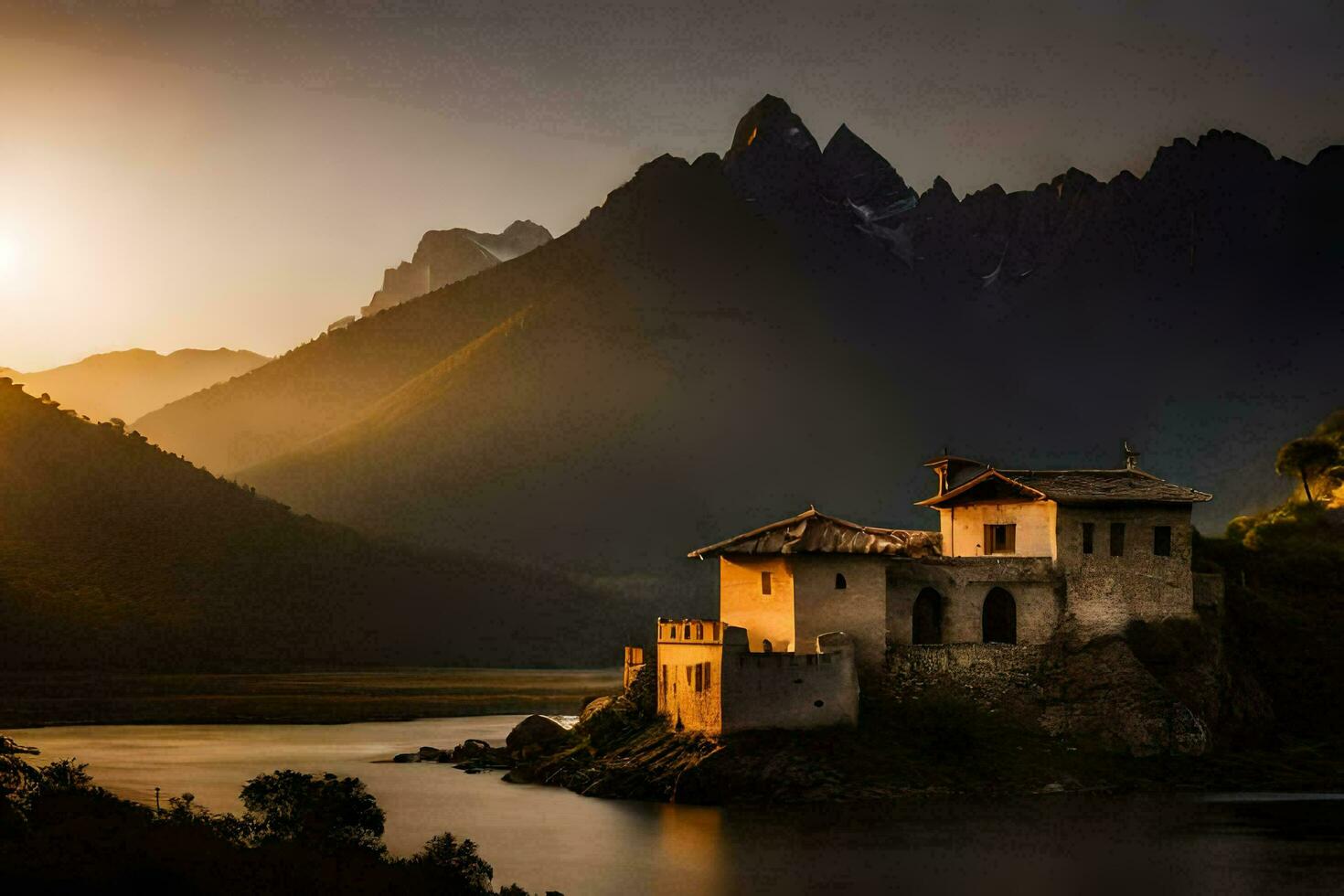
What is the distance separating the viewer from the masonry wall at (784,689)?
190ft

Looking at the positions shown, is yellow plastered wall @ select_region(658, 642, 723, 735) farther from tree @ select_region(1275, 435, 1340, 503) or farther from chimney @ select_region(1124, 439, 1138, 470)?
tree @ select_region(1275, 435, 1340, 503)

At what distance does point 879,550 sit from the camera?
2378 inches

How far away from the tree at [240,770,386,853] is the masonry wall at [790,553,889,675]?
15700 mm

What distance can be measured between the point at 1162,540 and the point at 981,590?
248 inches

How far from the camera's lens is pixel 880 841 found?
52.0 meters

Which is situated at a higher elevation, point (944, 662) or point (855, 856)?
point (944, 662)

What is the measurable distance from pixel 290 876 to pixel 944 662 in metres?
27.7

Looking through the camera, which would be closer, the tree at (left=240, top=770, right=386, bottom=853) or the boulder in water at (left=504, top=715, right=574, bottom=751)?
the tree at (left=240, top=770, right=386, bottom=853)

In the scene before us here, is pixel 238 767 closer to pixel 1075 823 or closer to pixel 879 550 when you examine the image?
pixel 879 550

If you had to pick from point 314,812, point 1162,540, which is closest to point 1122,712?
point 1162,540

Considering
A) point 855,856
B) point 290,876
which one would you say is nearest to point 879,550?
point 855,856

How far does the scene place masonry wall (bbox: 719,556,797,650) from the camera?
60250 mm

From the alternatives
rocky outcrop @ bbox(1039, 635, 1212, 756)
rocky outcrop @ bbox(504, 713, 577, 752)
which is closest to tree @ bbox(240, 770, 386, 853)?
rocky outcrop @ bbox(504, 713, 577, 752)

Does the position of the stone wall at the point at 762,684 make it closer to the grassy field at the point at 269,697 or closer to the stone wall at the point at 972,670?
the stone wall at the point at 972,670
